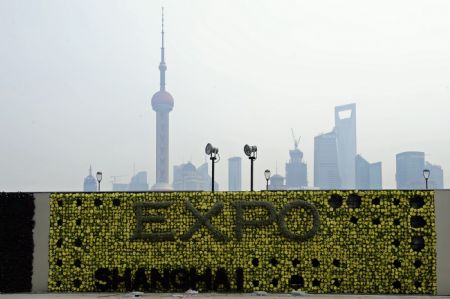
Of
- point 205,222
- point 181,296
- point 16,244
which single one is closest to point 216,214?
point 205,222

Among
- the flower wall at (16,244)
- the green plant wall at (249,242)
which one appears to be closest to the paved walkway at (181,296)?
the green plant wall at (249,242)

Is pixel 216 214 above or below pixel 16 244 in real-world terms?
above

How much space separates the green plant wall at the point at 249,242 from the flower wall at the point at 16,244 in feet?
2.81

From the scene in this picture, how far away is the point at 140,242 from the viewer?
65.5 ft

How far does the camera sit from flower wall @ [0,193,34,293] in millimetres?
20031

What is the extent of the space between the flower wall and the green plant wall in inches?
33.7

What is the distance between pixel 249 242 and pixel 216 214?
153 centimetres

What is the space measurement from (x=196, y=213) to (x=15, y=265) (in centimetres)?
680

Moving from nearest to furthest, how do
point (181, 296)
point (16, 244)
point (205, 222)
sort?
1. point (181, 296)
2. point (205, 222)
3. point (16, 244)

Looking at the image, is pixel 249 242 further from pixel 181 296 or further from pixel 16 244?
pixel 16 244

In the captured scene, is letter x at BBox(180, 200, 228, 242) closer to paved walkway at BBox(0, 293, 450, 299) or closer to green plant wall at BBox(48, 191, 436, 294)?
green plant wall at BBox(48, 191, 436, 294)

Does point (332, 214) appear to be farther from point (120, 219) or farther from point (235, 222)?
point (120, 219)

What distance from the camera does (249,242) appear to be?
64.5ft

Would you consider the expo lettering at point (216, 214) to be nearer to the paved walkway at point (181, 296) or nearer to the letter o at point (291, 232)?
the letter o at point (291, 232)
